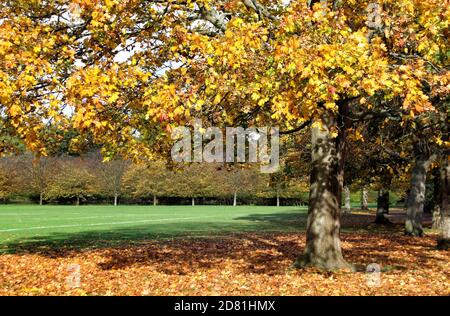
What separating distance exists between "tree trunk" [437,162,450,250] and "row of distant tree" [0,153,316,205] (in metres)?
61.7

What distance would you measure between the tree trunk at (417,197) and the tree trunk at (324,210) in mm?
13777

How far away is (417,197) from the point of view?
81.4 ft

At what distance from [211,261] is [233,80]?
7189mm

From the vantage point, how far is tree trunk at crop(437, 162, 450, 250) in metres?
17.7

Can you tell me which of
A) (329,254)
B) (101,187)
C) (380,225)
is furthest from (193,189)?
(329,254)

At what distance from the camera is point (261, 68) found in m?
9.77

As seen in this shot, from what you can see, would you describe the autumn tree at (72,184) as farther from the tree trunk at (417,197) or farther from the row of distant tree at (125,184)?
the tree trunk at (417,197)

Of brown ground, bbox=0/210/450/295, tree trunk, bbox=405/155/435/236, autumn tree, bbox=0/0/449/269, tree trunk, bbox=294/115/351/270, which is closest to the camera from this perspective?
autumn tree, bbox=0/0/449/269

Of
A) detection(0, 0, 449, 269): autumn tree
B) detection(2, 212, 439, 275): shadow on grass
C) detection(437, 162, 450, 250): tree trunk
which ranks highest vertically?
detection(0, 0, 449, 269): autumn tree

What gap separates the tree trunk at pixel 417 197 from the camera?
24688 mm

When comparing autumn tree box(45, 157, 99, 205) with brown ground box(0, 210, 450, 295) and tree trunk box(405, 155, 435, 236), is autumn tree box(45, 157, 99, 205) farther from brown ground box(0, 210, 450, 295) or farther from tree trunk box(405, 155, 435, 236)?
brown ground box(0, 210, 450, 295)

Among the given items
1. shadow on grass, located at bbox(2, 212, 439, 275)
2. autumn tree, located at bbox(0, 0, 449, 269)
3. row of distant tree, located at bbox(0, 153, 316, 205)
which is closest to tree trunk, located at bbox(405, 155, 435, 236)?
shadow on grass, located at bbox(2, 212, 439, 275)

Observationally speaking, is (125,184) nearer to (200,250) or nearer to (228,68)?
(200,250)

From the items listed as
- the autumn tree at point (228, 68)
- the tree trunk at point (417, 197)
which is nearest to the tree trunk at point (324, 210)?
the autumn tree at point (228, 68)
